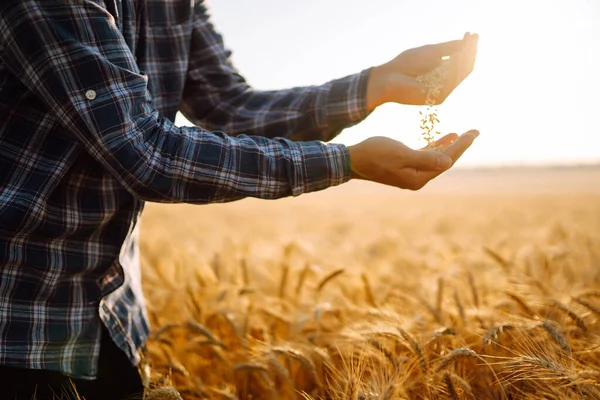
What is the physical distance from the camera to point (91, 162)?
1.33 meters

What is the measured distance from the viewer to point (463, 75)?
4.76 ft

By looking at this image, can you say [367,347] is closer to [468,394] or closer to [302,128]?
[468,394]

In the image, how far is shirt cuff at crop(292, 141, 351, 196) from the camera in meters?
1.23

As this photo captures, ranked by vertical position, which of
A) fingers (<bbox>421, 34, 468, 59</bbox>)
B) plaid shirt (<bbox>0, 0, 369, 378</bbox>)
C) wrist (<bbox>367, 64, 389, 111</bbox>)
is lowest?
plaid shirt (<bbox>0, 0, 369, 378</bbox>)

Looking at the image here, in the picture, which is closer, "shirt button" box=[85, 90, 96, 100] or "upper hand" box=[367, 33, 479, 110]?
"shirt button" box=[85, 90, 96, 100]

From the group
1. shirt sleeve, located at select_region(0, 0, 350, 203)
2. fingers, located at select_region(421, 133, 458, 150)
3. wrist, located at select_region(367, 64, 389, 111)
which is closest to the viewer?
shirt sleeve, located at select_region(0, 0, 350, 203)

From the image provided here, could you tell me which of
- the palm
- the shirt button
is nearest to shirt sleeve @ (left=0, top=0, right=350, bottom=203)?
the shirt button

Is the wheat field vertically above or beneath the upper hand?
beneath

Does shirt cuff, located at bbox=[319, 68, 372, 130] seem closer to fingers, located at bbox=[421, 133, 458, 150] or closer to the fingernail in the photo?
fingers, located at bbox=[421, 133, 458, 150]

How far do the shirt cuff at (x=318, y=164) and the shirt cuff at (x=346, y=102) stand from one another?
0.38 metres

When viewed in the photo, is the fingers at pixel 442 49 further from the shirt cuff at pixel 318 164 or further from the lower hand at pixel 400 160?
the shirt cuff at pixel 318 164

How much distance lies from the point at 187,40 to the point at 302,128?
42 cm

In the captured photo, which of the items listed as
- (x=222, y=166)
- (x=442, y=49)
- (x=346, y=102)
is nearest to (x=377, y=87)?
(x=346, y=102)

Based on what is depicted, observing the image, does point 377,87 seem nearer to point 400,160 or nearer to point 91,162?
point 400,160
